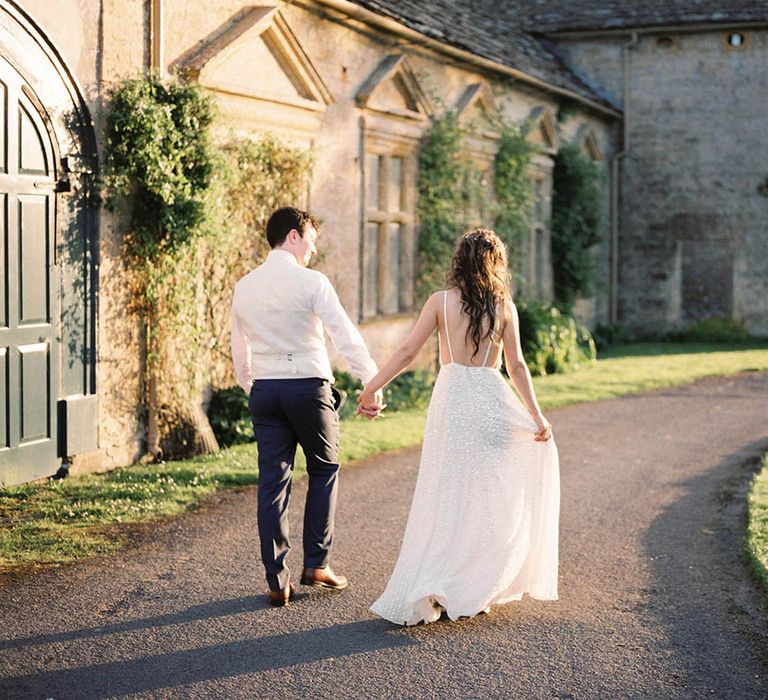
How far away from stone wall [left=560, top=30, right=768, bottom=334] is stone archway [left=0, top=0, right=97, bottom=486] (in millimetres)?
14546

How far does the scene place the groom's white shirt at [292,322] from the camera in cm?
548

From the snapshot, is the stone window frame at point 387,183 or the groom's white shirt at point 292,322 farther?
the stone window frame at point 387,183

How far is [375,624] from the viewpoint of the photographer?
17.3 ft

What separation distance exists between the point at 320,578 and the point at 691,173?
55.5 feet

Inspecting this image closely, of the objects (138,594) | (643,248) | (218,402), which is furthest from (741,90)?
(138,594)

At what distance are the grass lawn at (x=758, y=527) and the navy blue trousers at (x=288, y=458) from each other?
2.15m

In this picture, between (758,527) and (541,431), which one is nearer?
(541,431)

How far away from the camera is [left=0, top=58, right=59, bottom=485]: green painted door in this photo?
7.84 meters

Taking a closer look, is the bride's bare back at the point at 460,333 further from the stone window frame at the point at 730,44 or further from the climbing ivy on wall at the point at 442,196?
the stone window frame at the point at 730,44

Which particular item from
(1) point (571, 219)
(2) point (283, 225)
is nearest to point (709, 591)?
(2) point (283, 225)

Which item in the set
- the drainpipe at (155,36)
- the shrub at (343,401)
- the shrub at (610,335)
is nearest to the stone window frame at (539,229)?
the shrub at (610,335)

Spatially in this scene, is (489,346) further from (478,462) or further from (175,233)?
(175,233)

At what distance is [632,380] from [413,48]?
189 inches

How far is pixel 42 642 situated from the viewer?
4.93 metres
